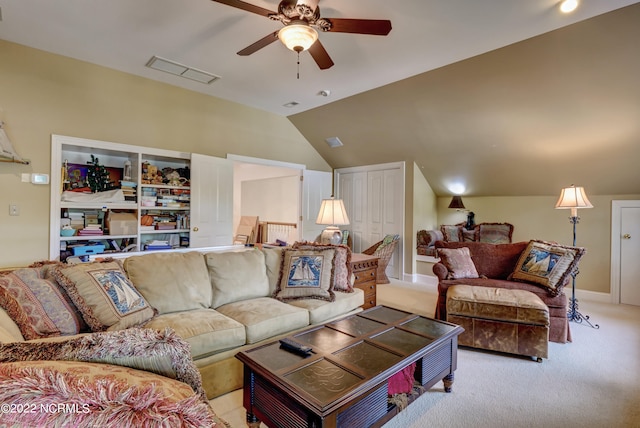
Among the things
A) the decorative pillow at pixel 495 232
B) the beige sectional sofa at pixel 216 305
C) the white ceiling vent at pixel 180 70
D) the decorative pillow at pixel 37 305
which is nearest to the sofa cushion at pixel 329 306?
the beige sectional sofa at pixel 216 305

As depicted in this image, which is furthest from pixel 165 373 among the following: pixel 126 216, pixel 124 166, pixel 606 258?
pixel 606 258

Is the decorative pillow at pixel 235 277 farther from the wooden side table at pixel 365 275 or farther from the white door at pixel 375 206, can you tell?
the white door at pixel 375 206

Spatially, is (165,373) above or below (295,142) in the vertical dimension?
below

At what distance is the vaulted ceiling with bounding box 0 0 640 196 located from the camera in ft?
8.23

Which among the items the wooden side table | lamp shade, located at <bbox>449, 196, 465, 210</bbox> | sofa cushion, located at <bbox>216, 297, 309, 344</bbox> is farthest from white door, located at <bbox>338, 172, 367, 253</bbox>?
sofa cushion, located at <bbox>216, 297, 309, 344</bbox>

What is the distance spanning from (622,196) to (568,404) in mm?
3649

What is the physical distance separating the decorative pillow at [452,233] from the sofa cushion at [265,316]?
3.97 meters

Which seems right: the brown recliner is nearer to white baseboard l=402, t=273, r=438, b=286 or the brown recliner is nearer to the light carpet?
the light carpet

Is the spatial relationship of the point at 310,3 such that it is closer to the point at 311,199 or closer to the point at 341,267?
the point at 341,267

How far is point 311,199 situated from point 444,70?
3.27m

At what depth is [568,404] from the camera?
6.71 feet

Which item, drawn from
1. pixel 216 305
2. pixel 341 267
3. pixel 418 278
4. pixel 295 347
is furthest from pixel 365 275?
pixel 418 278

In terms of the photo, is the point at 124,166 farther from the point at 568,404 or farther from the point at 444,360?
the point at 568,404

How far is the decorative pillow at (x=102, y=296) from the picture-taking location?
191 centimetres
